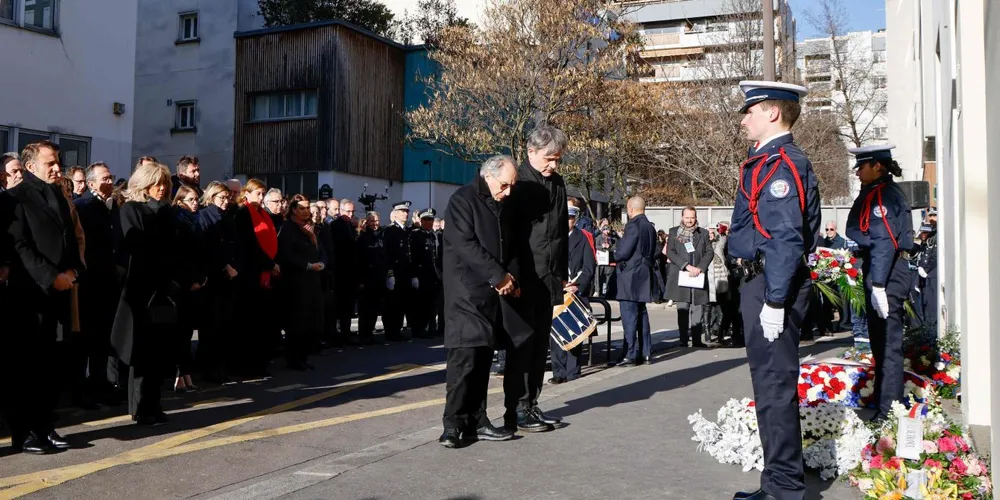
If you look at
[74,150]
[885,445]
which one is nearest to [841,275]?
[885,445]

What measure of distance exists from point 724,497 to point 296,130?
30.3 meters

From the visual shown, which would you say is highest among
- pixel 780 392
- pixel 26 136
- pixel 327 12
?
pixel 327 12

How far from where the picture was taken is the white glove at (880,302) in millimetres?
6948

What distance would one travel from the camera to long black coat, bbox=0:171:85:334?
6480 mm

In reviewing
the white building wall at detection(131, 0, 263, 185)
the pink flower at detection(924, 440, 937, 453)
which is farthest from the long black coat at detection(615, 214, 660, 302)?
the white building wall at detection(131, 0, 263, 185)

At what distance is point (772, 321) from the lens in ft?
15.2

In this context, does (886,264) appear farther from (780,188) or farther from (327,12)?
(327,12)

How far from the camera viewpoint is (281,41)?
33.7 metres

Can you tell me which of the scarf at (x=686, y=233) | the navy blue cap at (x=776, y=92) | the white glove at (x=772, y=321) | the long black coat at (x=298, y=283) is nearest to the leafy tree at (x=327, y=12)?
the scarf at (x=686, y=233)

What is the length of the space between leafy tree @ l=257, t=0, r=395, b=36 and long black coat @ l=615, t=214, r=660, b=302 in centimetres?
2752

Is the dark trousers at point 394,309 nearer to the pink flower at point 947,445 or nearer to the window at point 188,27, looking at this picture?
the pink flower at point 947,445

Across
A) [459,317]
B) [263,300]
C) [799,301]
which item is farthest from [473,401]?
[263,300]

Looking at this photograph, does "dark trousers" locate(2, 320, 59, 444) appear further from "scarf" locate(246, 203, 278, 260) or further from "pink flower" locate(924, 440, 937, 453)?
"pink flower" locate(924, 440, 937, 453)

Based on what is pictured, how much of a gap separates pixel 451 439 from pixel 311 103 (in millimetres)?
28777
